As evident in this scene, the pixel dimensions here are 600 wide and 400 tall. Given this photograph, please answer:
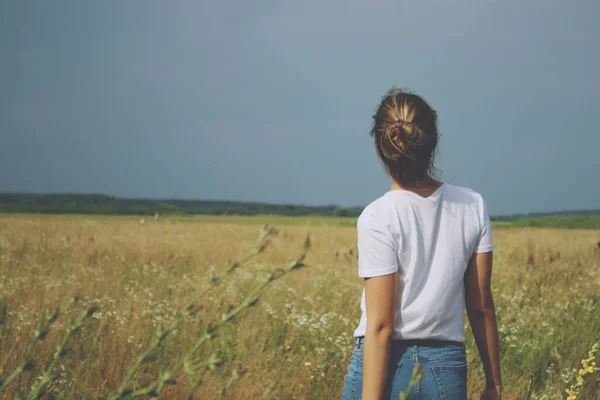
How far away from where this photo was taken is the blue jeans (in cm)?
190

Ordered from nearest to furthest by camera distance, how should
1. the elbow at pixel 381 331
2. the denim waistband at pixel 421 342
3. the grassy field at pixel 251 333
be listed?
1. the elbow at pixel 381 331
2. the denim waistband at pixel 421 342
3. the grassy field at pixel 251 333

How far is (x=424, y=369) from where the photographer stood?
1883mm

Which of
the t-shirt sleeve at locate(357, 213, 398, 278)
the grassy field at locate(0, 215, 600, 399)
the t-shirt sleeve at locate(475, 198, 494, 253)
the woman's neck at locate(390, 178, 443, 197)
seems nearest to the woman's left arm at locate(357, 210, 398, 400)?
the t-shirt sleeve at locate(357, 213, 398, 278)

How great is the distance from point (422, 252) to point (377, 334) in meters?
0.34

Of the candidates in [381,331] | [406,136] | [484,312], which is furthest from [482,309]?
[406,136]

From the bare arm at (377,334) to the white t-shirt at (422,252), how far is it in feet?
0.17

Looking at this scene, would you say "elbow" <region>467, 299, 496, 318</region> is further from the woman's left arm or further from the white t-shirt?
the woman's left arm

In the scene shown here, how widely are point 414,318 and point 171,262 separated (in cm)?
816

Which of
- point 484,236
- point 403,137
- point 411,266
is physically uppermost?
point 403,137

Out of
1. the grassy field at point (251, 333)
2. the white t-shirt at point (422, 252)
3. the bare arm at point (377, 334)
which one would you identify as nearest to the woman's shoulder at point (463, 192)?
the white t-shirt at point (422, 252)

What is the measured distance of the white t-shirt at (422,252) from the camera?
1889 millimetres

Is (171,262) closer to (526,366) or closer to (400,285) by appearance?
(526,366)

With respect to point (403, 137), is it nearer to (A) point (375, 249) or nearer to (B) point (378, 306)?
(A) point (375, 249)

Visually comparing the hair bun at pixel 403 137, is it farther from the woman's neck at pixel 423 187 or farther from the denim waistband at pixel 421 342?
the denim waistband at pixel 421 342
